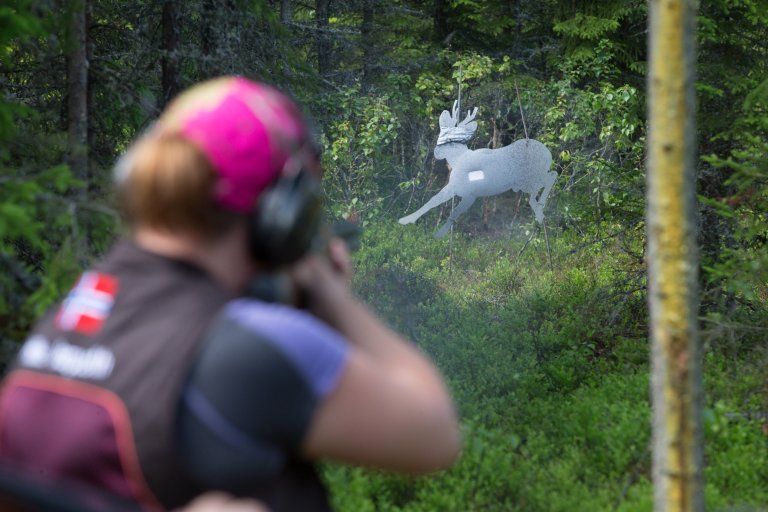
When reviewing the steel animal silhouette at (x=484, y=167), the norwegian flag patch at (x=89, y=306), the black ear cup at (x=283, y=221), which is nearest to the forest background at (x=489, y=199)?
the steel animal silhouette at (x=484, y=167)

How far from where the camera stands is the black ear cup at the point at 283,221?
162 cm

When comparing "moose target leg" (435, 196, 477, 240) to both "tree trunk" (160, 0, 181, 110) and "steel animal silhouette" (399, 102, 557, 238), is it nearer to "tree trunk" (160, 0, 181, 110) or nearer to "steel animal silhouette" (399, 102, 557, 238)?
"steel animal silhouette" (399, 102, 557, 238)

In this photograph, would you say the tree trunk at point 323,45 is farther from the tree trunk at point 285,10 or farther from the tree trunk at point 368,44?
the tree trunk at point 285,10

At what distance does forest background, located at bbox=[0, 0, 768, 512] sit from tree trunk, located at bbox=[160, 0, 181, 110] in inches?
0.9

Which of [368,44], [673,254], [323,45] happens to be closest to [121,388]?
[673,254]

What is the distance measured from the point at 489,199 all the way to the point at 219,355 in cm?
1864

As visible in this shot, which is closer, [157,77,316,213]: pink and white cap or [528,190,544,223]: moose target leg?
[157,77,316,213]: pink and white cap

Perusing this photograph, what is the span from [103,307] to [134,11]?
7.85 metres

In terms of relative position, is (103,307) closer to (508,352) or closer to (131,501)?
(131,501)

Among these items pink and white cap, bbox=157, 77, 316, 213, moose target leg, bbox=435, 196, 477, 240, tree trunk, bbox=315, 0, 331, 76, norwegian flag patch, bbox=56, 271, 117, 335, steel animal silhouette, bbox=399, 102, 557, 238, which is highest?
tree trunk, bbox=315, 0, 331, 76

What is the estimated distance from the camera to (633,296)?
1139 cm

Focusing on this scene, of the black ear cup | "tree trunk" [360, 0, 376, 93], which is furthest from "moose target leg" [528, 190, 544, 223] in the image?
the black ear cup

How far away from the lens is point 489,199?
19.8 metres

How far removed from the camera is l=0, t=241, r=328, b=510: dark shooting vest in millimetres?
1486
